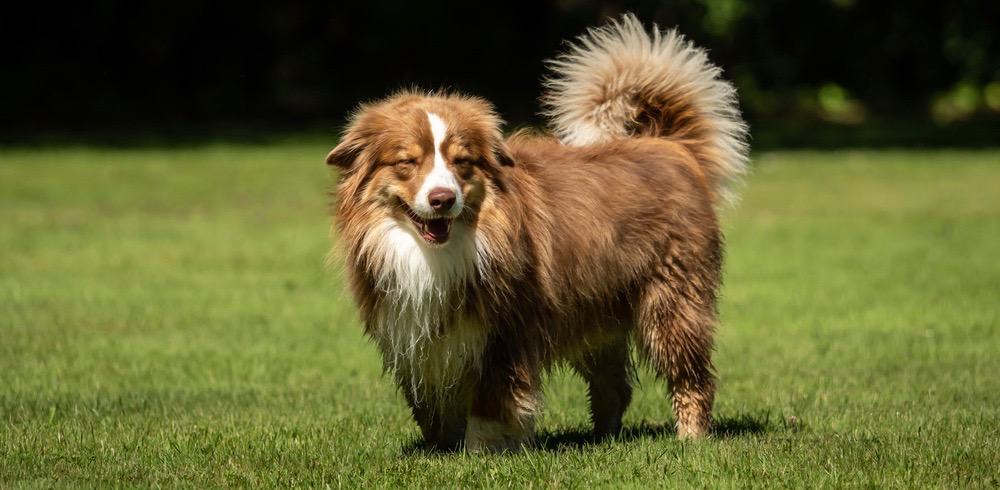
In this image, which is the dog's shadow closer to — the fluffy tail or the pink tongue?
the pink tongue

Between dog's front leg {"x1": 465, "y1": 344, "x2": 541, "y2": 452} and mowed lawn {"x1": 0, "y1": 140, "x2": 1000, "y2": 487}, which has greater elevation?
dog's front leg {"x1": 465, "y1": 344, "x2": 541, "y2": 452}

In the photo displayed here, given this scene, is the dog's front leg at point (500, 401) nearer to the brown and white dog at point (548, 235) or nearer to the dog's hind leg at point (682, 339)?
the brown and white dog at point (548, 235)

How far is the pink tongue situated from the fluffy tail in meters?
2.04

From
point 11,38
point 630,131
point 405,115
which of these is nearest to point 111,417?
point 405,115

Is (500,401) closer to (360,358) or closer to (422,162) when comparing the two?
(422,162)

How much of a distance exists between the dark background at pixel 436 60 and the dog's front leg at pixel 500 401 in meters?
24.2

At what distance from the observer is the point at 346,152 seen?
6582 millimetres

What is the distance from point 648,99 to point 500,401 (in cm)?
238

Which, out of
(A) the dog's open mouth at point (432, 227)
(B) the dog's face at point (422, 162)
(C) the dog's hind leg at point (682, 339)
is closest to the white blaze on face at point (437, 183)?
(B) the dog's face at point (422, 162)

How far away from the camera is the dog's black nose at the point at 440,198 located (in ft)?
20.1

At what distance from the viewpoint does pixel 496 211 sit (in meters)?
6.52

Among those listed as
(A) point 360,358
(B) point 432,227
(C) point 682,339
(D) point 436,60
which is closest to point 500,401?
(B) point 432,227

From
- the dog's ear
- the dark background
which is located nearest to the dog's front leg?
the dog's ear

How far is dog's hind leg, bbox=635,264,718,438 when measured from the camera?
295 inches
